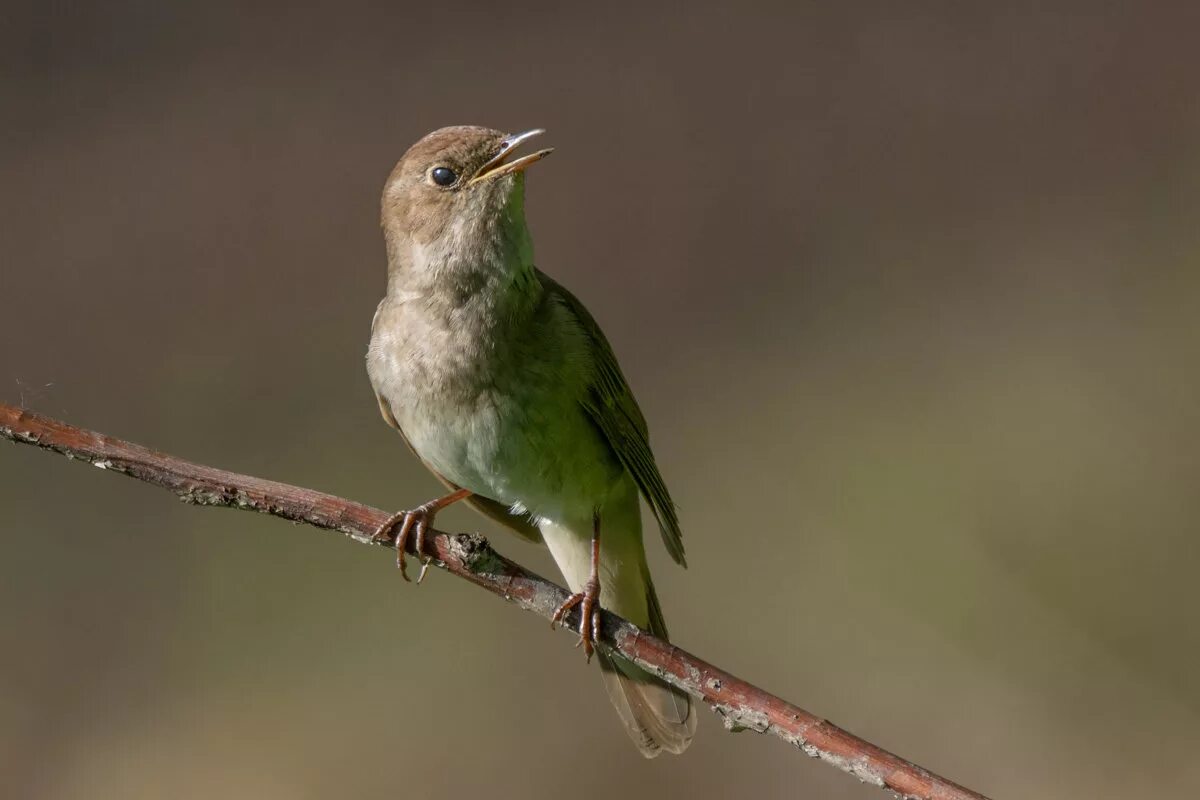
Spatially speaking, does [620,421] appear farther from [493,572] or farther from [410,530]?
[493,572]

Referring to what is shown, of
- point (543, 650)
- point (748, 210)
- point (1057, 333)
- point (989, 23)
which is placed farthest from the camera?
point (989, 23)

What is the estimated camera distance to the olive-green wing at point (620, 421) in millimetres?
3551

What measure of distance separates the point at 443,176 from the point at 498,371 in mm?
486

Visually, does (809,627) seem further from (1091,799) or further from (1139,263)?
(1139,263)

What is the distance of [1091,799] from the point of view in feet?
17.3

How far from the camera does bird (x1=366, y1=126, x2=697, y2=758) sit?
3334 mm

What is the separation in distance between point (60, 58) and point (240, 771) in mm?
4113

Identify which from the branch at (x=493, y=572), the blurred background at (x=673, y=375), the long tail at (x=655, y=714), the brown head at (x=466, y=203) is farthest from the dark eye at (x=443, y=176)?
the blurred background at (x=673, y=375)

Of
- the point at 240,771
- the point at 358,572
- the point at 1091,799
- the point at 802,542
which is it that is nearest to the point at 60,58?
the point at 358,572

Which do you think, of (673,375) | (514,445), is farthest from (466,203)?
(673,375)

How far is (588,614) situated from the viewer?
325 cm

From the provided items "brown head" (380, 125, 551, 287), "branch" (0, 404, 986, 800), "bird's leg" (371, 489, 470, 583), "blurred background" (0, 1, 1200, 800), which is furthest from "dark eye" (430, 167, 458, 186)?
"blurred background" (0, 1, 1200, 800)

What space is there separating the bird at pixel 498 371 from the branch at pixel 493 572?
36 centimetres

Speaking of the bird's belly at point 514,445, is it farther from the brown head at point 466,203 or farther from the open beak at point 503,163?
the open beak at point 503,163
